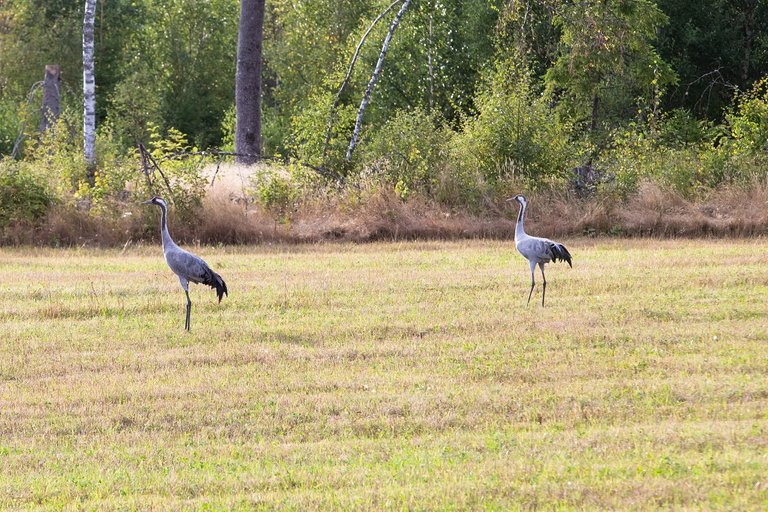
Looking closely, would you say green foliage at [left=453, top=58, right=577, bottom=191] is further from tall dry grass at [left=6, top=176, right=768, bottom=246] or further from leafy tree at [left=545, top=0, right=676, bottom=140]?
leafy tree at [left=545, top=0, right=676, bottom=140]

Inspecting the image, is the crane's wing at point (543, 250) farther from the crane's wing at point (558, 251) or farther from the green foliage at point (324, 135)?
the green foliage at point (324, 135)

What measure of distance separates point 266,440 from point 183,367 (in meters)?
2.67

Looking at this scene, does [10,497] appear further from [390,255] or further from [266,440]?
[390,255]

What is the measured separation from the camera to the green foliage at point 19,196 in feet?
67.9

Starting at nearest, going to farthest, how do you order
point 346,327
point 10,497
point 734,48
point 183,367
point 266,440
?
1. point 10,497
2. point 266,440
3. point 183,367
4. point 346,327
5. point 734,48

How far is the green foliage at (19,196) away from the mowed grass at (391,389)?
13.3 feet

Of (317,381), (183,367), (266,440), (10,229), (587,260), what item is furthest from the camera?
(10,229)

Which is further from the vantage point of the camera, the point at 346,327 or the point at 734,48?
the point at 734,48

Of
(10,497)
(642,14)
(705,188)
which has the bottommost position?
(10,497)

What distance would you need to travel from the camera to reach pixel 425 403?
9.50 m

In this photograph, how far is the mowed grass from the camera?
7445 millimetres

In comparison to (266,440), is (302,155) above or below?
above

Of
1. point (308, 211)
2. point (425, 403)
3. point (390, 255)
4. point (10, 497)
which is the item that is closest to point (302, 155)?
point (308, 211)

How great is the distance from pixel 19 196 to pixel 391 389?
12.8 m
